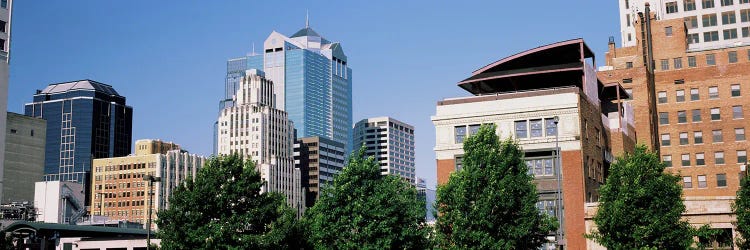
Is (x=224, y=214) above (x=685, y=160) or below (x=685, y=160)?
below

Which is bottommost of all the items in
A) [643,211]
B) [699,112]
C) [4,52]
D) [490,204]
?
[643,211]

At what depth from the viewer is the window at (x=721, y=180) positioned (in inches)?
3762

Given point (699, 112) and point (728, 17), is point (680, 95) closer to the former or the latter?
point (699, 112)

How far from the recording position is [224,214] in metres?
52.6

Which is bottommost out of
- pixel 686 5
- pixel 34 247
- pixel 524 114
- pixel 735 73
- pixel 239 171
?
pixel 34 247

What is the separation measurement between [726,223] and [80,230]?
7196 centimetres

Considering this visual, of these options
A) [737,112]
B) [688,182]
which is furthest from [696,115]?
[688,182]

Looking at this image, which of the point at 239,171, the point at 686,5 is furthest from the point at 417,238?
the point at 686,5

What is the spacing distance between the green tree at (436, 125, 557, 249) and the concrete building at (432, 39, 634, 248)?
388 inches

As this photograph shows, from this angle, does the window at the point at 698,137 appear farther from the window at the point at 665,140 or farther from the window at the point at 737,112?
the window at the point at 737,112

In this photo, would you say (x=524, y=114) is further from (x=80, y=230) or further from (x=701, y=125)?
(x=80, y=230)

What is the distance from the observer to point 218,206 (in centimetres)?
5259

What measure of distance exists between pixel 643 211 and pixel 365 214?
18048 mm

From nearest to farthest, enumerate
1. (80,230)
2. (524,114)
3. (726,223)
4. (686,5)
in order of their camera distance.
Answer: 1. (726,223)
2. (524,114)
3. (80,230)
4. (686,5)
